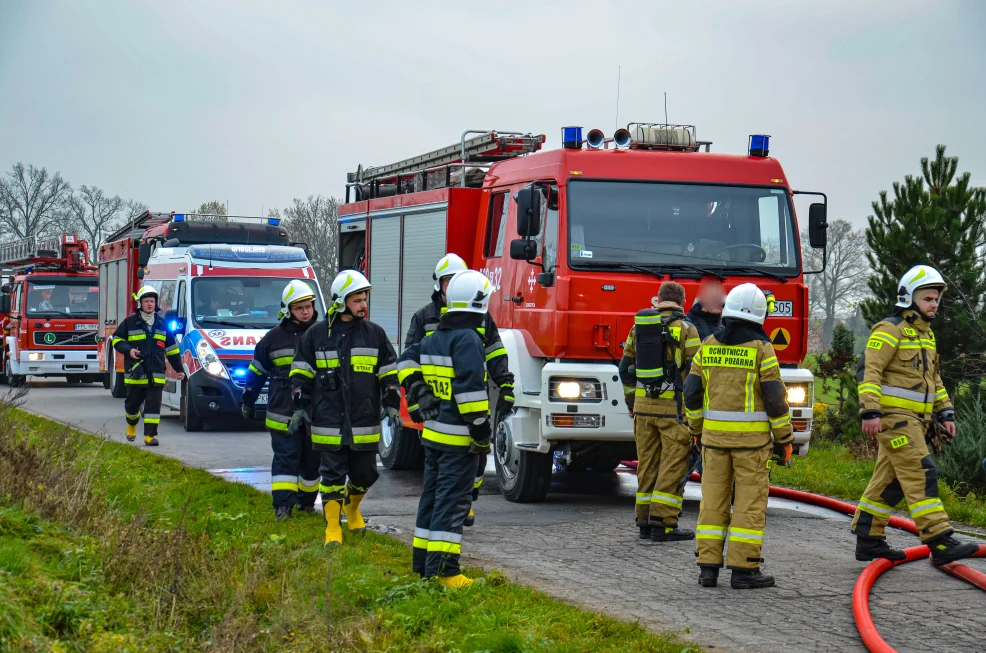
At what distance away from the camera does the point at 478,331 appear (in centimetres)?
677

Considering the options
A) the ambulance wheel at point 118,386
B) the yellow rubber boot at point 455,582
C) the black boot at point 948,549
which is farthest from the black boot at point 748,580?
the ambulance wheel at point 118,386

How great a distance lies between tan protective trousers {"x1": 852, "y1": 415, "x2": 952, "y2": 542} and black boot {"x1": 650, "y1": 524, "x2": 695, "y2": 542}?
4.35 ft

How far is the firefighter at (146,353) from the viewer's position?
48.3 feet

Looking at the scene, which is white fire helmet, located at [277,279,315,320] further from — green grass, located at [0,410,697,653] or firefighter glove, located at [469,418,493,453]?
firefighter glove, located at [469,418,493,453]

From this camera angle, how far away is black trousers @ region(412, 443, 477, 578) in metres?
6.54

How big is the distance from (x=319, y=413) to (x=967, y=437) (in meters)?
6.25

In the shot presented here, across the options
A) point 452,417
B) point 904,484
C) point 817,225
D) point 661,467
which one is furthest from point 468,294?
point 817,225

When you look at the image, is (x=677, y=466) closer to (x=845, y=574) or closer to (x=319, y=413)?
(x=845, y=574)

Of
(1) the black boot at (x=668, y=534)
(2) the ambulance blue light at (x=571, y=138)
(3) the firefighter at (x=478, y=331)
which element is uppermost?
(2) the ambulance blue light at (x=571, y=138)

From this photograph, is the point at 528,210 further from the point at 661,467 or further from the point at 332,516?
the point at 332,516

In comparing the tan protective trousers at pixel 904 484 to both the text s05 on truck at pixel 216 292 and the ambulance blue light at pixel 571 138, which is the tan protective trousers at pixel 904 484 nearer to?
the ambulance blue light at pixel 571 138

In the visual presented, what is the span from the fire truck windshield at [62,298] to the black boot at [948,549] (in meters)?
22.9

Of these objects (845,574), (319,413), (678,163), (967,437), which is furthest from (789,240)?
(319,413)

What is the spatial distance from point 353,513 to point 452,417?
2116 mm
